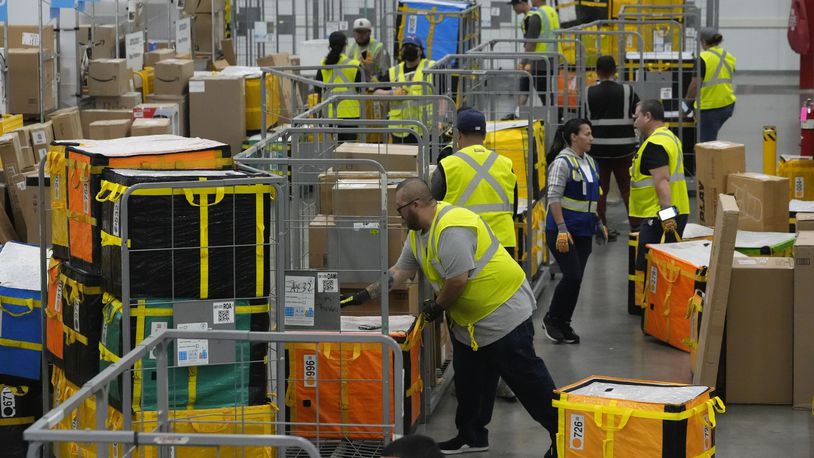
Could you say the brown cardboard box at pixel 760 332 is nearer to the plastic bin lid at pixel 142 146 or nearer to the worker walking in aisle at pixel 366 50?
the plastic bin lid at pixel 142 146

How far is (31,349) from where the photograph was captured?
6.86 m

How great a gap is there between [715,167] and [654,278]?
73.5 inches

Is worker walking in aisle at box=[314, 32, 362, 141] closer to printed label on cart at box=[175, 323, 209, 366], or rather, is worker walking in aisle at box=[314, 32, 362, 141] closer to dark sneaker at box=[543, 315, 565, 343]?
dark sneaker at box=[543, 315, 565, 343]

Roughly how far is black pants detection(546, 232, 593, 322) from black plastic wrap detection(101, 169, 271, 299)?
11.8ft

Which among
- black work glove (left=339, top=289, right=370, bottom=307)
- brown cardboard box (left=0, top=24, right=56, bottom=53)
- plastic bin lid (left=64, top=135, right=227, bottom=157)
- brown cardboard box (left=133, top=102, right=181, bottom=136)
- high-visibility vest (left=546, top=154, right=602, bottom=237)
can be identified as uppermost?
brown cardboard box (left=0, top=24, right=56, bottom=53)

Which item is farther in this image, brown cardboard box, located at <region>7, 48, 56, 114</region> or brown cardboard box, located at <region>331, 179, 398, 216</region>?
brown cardboard box, located at <region>7, 48, 56, 114</region>

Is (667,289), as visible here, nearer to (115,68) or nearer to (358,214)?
(358,214)

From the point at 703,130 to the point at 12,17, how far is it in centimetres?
809

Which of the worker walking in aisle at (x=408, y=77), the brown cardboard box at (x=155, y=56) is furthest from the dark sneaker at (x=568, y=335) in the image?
the brown cardboard box at (x=155, y=56)

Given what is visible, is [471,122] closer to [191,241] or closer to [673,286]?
[673,286]

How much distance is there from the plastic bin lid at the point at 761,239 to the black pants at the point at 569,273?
3.46ft

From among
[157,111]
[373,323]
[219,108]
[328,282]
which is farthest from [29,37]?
[328,282]

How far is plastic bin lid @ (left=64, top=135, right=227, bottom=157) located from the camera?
19.8ft

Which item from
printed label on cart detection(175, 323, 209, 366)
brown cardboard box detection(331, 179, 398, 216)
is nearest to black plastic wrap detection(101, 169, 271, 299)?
printed label on cart detection(175, 323, 209, 366)
